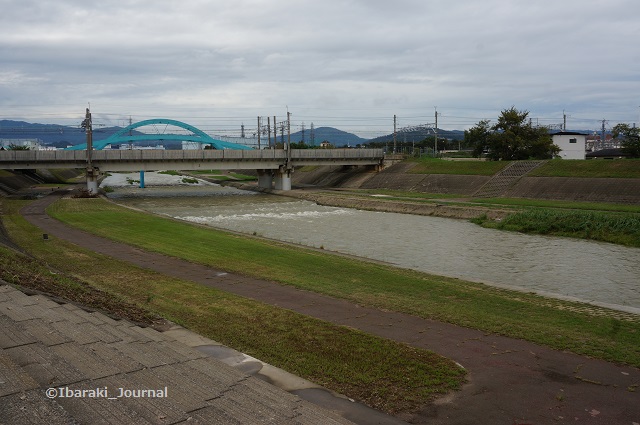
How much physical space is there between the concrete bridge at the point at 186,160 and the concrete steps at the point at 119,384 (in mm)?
55395

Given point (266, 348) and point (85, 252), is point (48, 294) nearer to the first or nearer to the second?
point (266, 348)

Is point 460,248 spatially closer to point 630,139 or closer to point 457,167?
point 457,167

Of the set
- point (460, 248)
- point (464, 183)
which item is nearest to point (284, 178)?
point (464, 183)

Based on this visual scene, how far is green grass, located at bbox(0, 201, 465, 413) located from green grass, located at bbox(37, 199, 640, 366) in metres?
2.72

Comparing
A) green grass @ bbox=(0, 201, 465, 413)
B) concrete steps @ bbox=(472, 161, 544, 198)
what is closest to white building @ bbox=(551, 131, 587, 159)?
concrete steps @ bbox=(472, 161, 544, 198)

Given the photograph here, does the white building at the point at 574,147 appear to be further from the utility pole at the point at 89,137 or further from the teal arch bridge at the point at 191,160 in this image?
the utility pole at the point at 89,137

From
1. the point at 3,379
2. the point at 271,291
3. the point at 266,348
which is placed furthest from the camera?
the point at 271,291

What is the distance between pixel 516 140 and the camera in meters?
66.9

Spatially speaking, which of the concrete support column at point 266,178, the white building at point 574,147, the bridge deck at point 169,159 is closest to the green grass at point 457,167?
the bridge deck at point 169,159

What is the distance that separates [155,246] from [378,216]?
22.8 m

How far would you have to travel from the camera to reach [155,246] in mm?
24094

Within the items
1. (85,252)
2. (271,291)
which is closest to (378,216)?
(85,252)

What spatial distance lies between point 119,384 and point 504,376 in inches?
235

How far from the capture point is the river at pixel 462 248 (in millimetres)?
19641
